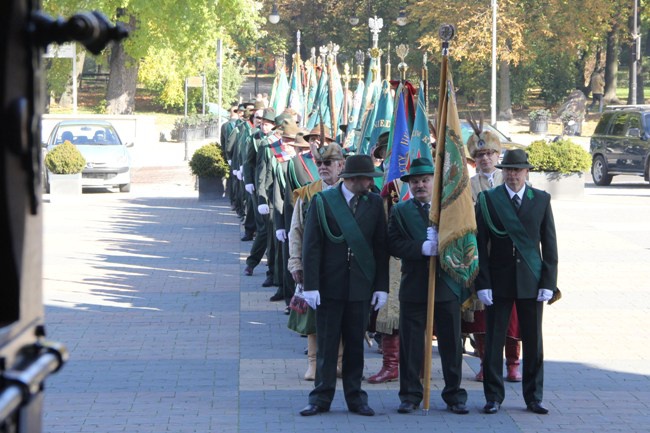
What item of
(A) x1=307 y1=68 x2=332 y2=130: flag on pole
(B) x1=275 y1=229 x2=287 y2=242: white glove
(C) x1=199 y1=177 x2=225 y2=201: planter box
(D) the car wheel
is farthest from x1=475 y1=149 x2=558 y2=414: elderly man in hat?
(D) the car wheel

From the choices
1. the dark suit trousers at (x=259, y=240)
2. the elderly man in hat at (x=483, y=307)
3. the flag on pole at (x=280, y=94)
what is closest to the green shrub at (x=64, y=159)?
the flag on pole at (x=280, y=94)

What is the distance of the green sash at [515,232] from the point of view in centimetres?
867

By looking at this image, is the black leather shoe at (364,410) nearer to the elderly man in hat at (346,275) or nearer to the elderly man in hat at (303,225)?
the elderly man in hat at (346,275)

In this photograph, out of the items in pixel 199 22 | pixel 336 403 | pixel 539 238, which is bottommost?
pixel 336 403

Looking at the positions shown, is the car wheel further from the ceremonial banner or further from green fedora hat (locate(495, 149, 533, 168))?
green fedora hat (locate(495, 149, 533, 168))

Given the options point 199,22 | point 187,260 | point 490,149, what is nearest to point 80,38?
point 490,149

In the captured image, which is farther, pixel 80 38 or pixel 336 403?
pixel 336 403

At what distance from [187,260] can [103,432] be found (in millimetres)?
9371

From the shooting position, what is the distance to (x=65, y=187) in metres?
26.9

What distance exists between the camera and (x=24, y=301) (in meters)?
3.16

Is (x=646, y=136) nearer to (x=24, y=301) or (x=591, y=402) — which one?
(x=591, y=402)

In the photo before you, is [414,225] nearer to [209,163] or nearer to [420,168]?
[420,168]

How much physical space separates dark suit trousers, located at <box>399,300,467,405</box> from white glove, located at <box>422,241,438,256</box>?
37 cm

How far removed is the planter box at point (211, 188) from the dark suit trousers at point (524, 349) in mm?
17916
